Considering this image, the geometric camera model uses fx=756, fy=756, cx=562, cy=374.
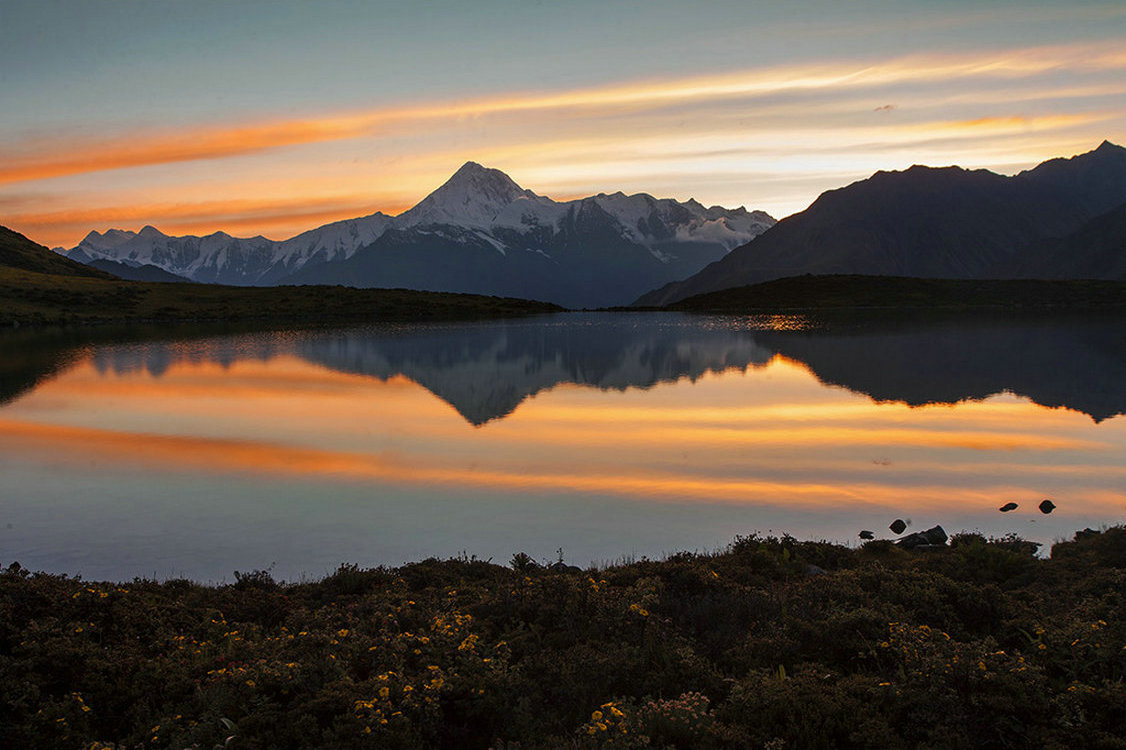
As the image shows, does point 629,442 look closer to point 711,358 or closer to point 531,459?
point 531,459

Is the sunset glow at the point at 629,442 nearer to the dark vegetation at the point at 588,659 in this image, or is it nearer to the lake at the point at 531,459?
the lake at the point at 531,459

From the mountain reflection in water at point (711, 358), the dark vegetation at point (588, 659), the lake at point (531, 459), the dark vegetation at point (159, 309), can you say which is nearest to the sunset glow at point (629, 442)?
the lake at point (531, 459)

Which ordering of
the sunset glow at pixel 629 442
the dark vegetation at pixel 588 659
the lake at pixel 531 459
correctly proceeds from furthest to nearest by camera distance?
1. the sunset glow at pixel 629 442
2. the lake at pixel 531 459
3. the dark vegetation at pixel 588 659

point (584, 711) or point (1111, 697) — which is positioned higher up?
point (1111, 697)

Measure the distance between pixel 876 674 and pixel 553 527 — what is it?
11083 millimetres

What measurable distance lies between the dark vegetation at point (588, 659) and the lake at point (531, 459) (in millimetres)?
3673

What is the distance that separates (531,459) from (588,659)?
1743 centimetres

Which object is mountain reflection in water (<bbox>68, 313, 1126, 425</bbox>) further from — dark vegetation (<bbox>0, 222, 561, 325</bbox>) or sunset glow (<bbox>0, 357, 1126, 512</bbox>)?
dark vegetation (<bbox>0, 222, 561, 325</bbox>)

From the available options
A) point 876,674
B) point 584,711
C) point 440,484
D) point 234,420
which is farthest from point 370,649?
point 234,420

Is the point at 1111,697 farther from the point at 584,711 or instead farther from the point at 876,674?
the point at 584,711

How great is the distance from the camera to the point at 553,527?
2189 cm

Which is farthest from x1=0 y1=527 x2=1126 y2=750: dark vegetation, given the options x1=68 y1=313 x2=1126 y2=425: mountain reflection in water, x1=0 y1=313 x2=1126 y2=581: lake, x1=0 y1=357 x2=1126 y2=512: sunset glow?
x1=68 y1=313 x2=1126 y2=425: mountain reflection in water

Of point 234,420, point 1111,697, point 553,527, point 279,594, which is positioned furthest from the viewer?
point 234,420

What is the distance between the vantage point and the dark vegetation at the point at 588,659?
1059 centimetres
